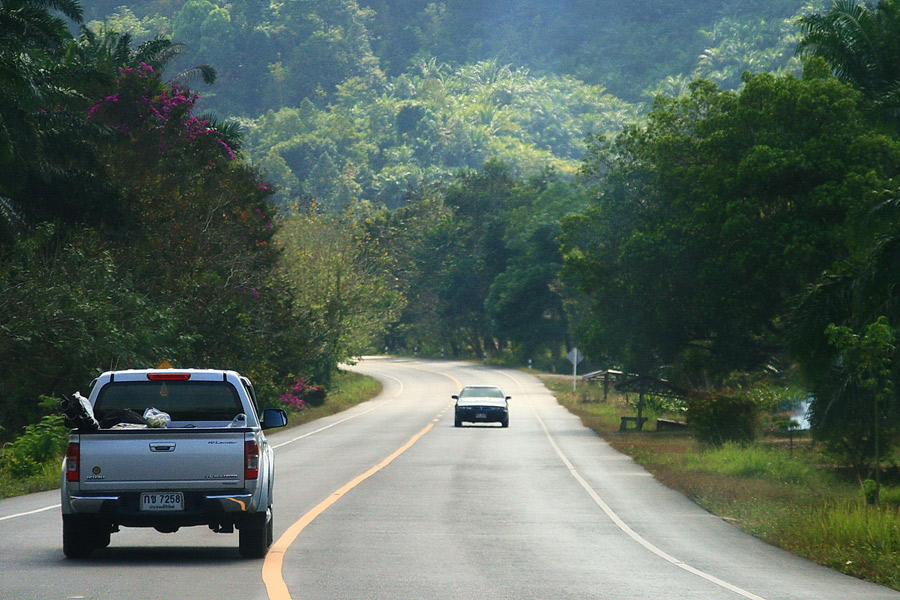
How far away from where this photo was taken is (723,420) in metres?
34.0

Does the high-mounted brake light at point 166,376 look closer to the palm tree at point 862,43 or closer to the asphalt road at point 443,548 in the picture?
the asphalt road at point 443,548

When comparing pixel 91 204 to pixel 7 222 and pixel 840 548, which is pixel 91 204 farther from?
pixel 840 548

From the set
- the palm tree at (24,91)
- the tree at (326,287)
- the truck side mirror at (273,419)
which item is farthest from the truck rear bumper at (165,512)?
the tree at (326,287)

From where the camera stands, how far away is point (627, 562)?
12.9m

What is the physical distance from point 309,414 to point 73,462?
42748 millimetres

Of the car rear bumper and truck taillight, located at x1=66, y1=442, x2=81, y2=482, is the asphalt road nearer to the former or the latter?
truck taillight, located at x1=66, y1=442, x2=81, y2=482

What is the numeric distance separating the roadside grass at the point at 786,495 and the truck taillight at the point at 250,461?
6490mm

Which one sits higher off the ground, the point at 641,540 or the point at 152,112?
the point at 152,112

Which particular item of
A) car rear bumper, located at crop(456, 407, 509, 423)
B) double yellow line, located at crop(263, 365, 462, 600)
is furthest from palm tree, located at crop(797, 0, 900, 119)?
double yellow line, located at crop(263, 365, 462, 600)

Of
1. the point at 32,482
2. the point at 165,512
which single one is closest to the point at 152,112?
the point at 32,482

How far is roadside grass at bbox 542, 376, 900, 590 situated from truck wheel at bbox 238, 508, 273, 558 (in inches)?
250

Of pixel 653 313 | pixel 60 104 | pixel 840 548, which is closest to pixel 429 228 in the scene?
pixel 653 313

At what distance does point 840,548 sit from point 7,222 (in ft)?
72.1

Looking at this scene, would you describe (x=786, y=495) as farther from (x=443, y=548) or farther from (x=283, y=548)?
(x=283, y=548)
